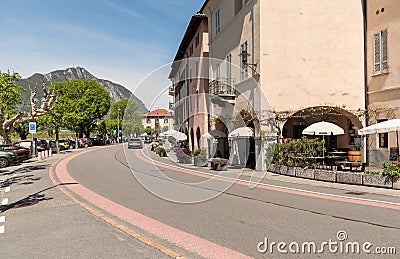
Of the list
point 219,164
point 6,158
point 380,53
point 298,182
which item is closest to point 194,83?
point 219,164

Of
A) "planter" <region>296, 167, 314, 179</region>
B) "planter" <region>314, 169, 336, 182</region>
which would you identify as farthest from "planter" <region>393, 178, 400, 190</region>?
"planter" <region>296, 167, 314, 179</region>

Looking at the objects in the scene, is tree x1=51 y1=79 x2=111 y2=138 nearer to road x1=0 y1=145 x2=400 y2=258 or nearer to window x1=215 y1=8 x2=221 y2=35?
window x1=215 y1=8 x2=221 y2=35

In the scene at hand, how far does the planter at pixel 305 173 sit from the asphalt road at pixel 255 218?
6.84 ft

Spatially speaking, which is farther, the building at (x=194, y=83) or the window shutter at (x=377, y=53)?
the building at (x=194, y=83)

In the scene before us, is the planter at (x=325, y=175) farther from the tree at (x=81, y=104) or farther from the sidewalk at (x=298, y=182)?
the tree at (x=81, y=104)

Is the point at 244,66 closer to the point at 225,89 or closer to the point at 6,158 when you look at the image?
the point at 225,89

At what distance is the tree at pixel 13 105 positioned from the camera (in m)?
24.5

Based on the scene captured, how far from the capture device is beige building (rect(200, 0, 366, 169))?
20000 mm

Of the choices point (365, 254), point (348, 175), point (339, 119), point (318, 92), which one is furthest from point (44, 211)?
point (339, 119)

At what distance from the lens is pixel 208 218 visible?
8656 millimetres

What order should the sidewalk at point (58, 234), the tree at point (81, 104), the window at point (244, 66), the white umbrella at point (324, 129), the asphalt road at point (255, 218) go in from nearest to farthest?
the sidewalk at point (58, 234) < the asphalt road at point (255, 218) < the white umbrella at point (324, 129) < the window at point (244, 66) < the tree at point (81, 104)

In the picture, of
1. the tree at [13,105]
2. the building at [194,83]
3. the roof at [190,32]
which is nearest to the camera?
the tree at [13,105]

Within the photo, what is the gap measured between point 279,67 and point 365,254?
49.9 ft

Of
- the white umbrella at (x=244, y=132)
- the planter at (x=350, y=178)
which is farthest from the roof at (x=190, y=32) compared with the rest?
the planter at (x=350, y=178)
